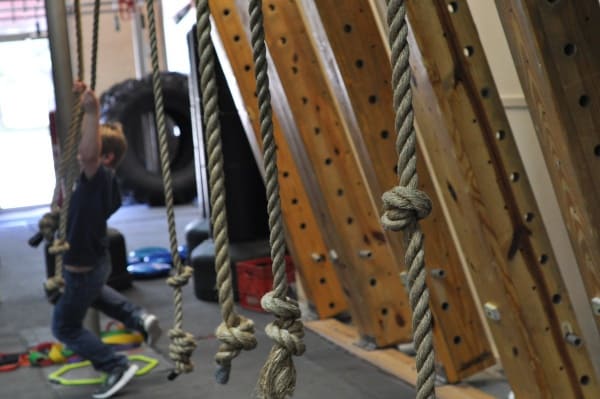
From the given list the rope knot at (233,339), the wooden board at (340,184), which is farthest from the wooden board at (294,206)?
the rope knot at (233,339)

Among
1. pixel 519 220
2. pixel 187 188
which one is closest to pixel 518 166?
pixel 519 220

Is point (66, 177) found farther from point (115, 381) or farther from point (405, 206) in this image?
point (405, 206)

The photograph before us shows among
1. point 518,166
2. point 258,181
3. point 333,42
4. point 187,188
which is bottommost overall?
point 187,188

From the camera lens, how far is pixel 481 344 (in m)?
3.82

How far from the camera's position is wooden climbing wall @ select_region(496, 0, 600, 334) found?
94.4 inches

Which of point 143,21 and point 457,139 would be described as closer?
point 457,139

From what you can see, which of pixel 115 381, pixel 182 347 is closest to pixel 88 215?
pixel 115 381

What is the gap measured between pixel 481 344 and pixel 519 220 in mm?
973

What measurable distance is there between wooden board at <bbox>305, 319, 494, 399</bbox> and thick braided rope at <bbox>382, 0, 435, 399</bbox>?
2416 millimetres

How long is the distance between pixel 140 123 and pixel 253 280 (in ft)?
18.0

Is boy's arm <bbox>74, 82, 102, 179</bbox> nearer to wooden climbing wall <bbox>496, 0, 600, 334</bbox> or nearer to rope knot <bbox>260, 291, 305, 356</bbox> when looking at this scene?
wooden climbing wall <bbox>496, 0, 600, 334</bbox>

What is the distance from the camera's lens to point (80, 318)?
13.1 feet

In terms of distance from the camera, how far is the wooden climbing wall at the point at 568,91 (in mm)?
2398

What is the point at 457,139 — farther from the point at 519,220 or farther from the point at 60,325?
the point at 60,325
